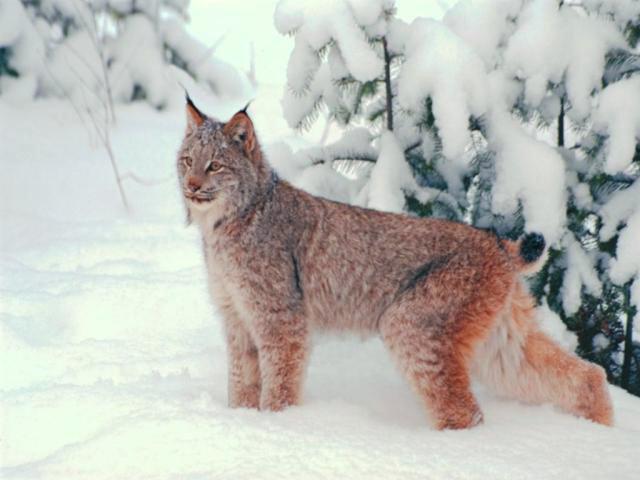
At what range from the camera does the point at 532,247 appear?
166 inches

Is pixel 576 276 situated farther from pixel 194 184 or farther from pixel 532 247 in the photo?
pixel 194 184

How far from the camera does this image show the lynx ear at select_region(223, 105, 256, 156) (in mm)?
4348

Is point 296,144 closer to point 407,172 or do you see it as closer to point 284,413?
point 407,172

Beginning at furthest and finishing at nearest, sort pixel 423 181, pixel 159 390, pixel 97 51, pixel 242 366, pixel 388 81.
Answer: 1. pixel 97 51
2. pixel 423 181
3. pixel 388 81
4. pixel 242 366
5. pixel 159 390

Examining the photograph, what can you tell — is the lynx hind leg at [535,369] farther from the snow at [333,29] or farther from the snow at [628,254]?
the snow at [333,29]

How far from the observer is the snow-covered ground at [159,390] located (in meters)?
3.39

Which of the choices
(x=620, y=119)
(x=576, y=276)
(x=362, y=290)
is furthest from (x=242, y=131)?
(x=576, y=276)

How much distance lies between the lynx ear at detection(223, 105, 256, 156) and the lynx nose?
29 centimetres

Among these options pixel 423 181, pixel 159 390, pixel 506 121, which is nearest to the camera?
pixel 159 390

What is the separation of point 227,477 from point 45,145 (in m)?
5.87

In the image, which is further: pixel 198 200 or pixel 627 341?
pixel 627 341

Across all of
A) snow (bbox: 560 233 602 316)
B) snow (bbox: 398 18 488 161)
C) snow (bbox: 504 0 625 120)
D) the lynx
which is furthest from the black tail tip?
snow (bbox: 504 0 625 120)

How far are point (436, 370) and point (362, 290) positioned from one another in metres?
0.57

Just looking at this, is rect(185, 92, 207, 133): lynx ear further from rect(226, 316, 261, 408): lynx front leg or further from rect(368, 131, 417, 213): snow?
rect(368, 131, 417, 213): snow
